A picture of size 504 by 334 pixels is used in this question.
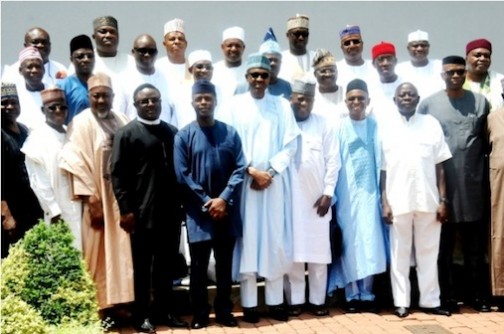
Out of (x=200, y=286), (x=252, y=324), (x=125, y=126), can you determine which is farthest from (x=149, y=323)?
(x=125, y=126)

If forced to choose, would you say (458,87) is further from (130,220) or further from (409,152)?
(130,220)

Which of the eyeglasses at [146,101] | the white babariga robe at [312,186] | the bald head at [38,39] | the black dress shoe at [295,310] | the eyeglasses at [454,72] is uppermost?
the bald head at [38,39]

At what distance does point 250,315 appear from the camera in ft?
21.5

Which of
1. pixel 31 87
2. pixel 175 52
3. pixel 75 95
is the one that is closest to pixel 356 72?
pixel 175 52

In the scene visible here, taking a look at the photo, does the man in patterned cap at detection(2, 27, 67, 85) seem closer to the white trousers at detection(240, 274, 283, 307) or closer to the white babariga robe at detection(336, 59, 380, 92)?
the white trousers at detection(240, 274, 283, 307)

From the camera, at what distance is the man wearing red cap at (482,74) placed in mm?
7500

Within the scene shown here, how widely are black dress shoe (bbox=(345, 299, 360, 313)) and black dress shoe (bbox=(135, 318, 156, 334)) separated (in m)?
1.94

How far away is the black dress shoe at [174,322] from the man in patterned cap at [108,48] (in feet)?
8.27

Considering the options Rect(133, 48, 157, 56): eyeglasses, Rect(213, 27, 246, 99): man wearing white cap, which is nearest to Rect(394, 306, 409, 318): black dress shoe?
Rect(213, 27, 246, 99): man wearing white cap

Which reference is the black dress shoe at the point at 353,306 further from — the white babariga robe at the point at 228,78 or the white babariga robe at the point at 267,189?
the white babariga robe at the point at 228,78

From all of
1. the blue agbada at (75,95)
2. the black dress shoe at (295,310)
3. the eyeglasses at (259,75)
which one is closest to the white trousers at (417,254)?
the black dress shoe at (295,310)

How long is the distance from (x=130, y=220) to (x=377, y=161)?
8.07 feet

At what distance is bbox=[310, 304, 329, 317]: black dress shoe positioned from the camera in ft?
22.3

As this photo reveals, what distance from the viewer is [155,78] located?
24.2 ft
